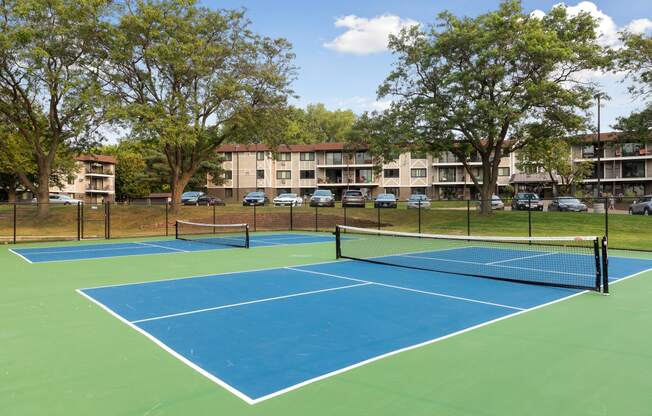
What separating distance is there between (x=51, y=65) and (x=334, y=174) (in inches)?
2006

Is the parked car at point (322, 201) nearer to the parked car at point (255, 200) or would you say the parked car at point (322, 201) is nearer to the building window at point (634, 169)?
the parked car at point (255, 200)

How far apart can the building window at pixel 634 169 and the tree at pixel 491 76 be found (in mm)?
44177

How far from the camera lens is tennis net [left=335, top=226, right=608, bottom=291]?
35.9ft

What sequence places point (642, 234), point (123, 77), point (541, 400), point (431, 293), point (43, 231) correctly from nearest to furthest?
point (541, 400), point (431, 293), point (642, 234), point (43, 231), point (123, 77)

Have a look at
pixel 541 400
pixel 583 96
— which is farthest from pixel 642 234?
pixel 541 400

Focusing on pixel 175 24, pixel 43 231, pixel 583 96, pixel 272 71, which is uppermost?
pixel 175 24

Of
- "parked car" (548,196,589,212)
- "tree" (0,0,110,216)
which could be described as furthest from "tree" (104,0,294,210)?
"parked car" (548,196,589,212)

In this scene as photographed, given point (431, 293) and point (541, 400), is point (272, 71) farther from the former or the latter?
point (541, 400)

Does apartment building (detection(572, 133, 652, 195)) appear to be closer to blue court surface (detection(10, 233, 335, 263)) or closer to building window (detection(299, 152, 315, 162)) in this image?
building window (detection(299, 152, 315, 162))

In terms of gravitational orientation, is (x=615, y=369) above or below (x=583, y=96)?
below

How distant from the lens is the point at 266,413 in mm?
4152

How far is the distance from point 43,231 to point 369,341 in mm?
28842

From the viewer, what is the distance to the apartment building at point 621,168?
6600 centimetres

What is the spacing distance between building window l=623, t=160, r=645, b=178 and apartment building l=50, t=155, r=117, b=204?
79739 millimetres
